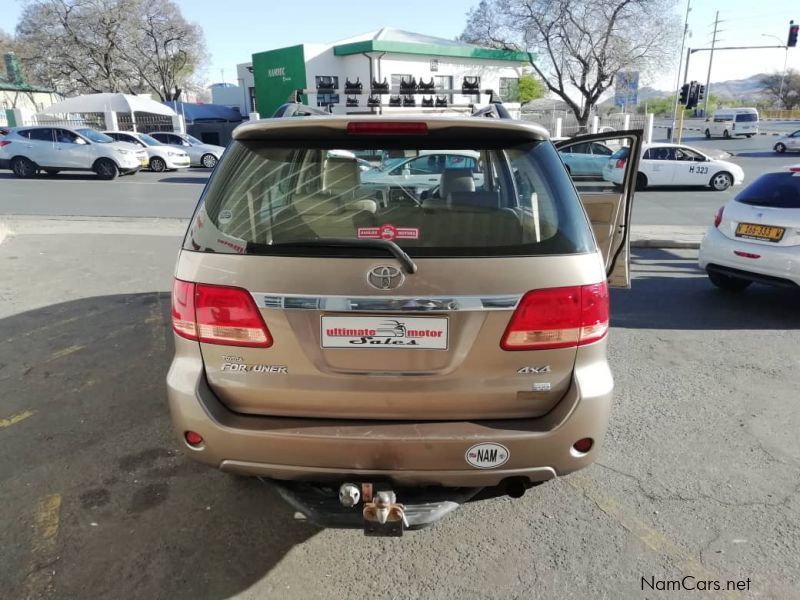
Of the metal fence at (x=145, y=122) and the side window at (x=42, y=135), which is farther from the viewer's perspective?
the metal fence at (x=145, y=122)

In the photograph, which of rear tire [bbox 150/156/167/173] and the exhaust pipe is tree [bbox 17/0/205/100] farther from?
the exhaust pipe

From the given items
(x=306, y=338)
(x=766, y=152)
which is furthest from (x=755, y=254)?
(x=766, y=152)

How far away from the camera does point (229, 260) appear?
86.0 inches

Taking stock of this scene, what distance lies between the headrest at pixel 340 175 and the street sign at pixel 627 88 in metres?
36.4

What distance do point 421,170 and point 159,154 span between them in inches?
887

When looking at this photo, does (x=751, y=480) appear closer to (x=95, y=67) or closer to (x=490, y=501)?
(x=490, y=501)

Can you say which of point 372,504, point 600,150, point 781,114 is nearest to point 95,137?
point 600,150

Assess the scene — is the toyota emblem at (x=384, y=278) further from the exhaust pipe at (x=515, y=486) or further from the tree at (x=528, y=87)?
the tree at (x=528, y=87)

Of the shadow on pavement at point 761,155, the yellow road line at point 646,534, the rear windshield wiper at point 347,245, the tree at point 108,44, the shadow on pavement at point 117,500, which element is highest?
the tree at point 108,44

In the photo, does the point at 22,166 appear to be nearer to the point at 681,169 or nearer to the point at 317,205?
the point at 317,205

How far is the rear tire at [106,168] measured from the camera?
Answer: 19703 mm

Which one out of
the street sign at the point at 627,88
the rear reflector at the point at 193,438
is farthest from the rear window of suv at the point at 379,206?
the street sign at the point at 627,88

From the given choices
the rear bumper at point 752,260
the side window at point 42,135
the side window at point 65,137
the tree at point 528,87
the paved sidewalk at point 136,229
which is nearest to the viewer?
the rear bumper at point 752,260

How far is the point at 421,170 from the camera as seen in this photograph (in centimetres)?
294
